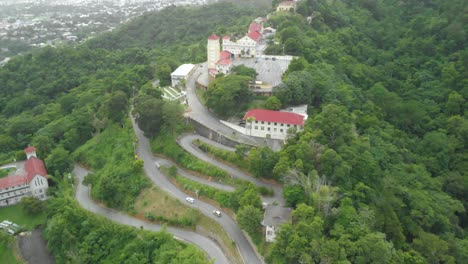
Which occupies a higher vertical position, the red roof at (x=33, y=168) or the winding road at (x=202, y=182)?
the winding road at (x=202, y=182)

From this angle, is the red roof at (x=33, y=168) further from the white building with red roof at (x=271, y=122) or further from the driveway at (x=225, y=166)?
the white building with red roof at (x=271, y=122)

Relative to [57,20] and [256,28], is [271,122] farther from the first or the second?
[57,20]

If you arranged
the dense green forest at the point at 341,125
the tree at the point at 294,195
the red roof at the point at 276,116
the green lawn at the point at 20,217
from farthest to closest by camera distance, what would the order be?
the green lawn at the point at 20,217 → the red roof at the point at 276,116 → the tree at the point at 294,195 → the dense green forest at the point at 341,125

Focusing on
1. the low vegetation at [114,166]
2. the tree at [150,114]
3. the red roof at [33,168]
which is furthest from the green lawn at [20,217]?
the tree at [150,114]

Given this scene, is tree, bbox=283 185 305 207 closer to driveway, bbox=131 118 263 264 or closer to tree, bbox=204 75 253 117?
driveway, bbox=131 118 263 264

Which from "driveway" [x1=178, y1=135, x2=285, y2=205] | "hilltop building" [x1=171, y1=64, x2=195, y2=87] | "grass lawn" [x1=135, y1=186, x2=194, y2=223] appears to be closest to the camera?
"driveway" [x1=178, y1=135, x2=285, y2=205]

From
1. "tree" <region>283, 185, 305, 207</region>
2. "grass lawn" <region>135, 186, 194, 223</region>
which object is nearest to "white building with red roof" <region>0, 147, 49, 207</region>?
"grass lawn" <region>135, 186, 194, 223</region>
